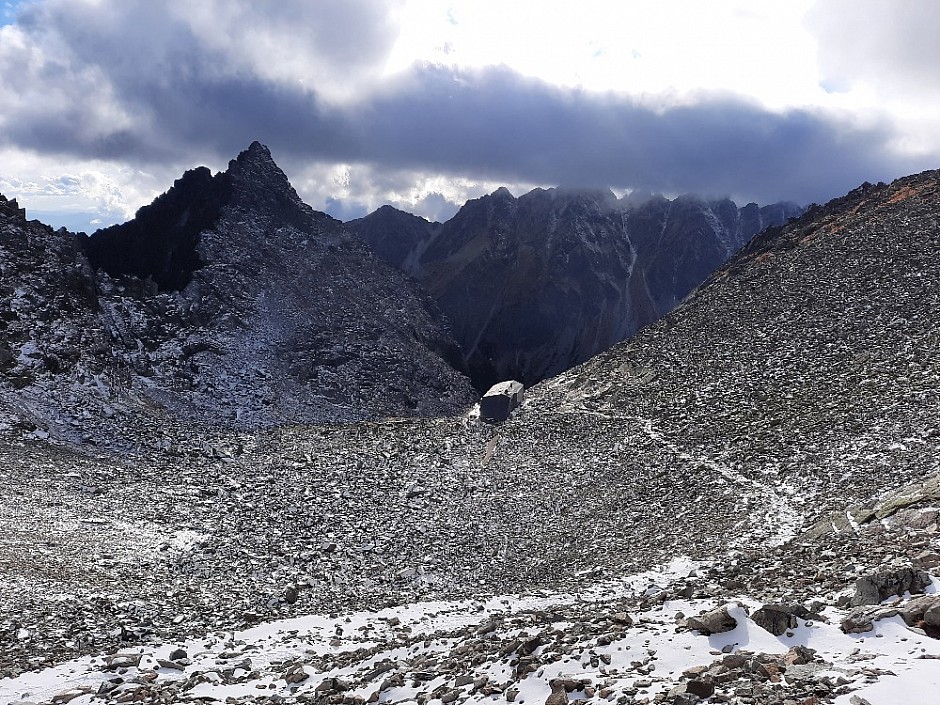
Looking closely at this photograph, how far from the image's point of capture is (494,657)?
16.1m

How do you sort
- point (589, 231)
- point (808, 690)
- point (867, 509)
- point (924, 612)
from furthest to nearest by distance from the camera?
1. point (589, 231)
2. point (867, 509)
3. point (924, 612)
4. point (808, 690)

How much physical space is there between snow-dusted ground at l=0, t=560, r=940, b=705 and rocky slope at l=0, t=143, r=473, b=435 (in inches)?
1199

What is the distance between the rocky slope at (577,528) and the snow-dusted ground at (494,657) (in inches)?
3.4

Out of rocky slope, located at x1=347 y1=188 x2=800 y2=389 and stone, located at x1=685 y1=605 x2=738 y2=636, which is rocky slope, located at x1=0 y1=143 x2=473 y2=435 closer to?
stone, located at x1=685 y1=605 x2=738 y2=636

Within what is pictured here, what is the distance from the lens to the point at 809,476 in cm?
3098

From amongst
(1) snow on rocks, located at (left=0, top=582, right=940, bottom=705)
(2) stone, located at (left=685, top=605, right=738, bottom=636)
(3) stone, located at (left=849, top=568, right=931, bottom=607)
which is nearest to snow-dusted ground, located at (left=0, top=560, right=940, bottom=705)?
(1) snow on rocks, located at (left=0, top=582, right=940, bottom=705)

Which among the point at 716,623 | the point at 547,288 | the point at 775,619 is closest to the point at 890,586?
the point at 775,619

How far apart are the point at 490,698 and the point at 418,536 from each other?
1909cm

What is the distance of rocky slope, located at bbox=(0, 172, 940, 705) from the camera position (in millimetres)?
14500

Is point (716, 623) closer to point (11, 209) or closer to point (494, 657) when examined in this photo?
point (494, 657)

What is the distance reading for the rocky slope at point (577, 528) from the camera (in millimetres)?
14500

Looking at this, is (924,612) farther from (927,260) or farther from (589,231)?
(589,231)

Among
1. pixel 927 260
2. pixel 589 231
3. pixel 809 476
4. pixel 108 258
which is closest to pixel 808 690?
pixel 809 476

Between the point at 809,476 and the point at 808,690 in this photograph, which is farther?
the point at 809,476
